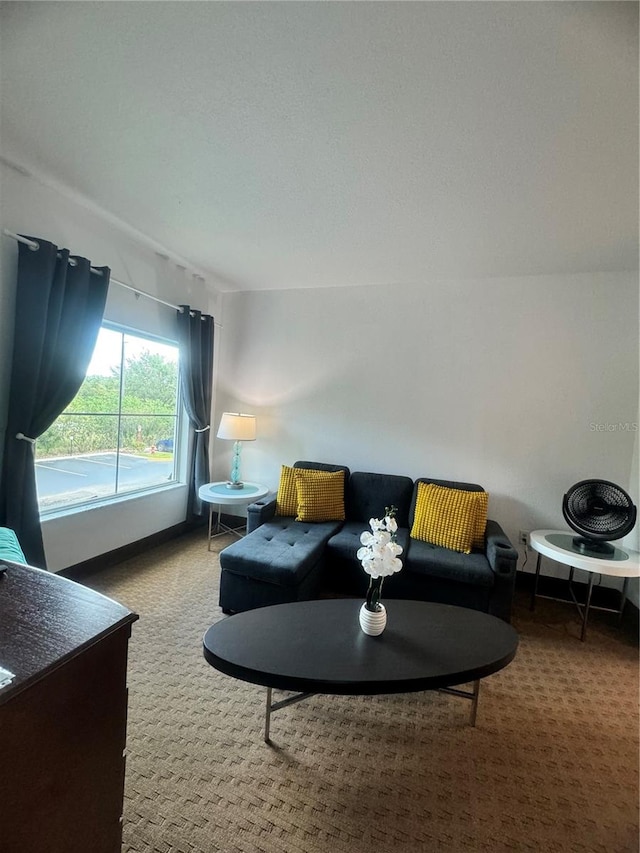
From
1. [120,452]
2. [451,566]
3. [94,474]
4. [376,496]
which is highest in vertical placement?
[120,452]

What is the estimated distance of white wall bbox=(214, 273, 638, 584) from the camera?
9.43ft

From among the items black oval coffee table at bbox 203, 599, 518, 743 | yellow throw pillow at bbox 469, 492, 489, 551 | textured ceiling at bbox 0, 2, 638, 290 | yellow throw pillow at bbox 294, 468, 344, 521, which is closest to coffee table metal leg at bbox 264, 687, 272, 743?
black oval coffee table at bbox 203, 599, 518, 743

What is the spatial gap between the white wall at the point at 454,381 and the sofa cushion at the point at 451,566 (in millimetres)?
808

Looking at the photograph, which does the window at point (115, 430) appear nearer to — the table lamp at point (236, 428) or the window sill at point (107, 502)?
the window sill at point (107, 502)

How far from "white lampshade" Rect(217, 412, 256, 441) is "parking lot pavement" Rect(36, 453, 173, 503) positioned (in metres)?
0.76

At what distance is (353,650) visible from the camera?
1485mm

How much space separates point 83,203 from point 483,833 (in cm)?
374

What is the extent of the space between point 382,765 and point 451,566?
1.23 metres

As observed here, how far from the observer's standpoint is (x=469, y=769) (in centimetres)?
145

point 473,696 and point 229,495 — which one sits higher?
point 229,495

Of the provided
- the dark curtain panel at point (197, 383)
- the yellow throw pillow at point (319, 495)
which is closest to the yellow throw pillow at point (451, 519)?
the yellow throw pillow at point (319, 495)

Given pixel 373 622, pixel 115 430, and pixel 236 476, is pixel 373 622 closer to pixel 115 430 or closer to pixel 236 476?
pixel 236 476

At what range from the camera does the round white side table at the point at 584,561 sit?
2.20m

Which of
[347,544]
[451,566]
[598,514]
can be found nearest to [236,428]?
[347,544]
